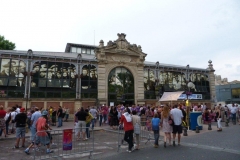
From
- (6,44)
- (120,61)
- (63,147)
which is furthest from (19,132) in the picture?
(6,44)

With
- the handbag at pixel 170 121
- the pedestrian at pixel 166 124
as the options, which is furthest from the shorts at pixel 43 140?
the handbag at pixel 170 121

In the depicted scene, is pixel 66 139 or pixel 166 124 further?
pixel 166 124

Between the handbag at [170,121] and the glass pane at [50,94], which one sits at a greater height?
the glass pane at [50,94]

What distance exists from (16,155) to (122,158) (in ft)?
15.7

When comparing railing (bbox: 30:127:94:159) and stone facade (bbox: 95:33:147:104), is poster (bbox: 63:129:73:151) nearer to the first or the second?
railing (bbox: 30:127:94:159)

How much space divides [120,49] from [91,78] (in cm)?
621

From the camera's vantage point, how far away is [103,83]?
86.3 feet

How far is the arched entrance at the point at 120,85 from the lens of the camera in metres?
26.7

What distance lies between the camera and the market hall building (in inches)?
873

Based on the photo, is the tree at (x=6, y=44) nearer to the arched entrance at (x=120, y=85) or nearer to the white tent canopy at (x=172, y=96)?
the arched entrance at (x=120, y=85)

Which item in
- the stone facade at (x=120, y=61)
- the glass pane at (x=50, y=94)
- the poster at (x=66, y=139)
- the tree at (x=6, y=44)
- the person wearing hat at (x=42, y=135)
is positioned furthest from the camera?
the tree at (x=6, y=44)

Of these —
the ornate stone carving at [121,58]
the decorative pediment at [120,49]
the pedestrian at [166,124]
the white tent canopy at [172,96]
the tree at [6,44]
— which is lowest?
the pedestrian at [166,124]

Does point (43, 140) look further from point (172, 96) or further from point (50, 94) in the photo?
point (50, 94)

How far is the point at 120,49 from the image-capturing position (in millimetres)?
27844
